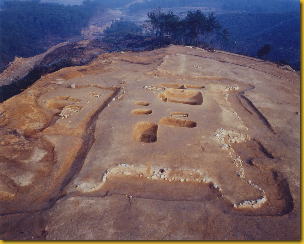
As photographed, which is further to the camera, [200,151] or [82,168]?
[200,151]

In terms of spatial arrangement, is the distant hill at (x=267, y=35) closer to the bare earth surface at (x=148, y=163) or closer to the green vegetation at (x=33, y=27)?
the bare earth surface at (x=148, y=163)

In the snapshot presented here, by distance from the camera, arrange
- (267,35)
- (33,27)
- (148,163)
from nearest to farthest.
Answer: (148,163) → (267,35) → (33,27)

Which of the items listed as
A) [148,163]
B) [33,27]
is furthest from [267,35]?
[148,163]

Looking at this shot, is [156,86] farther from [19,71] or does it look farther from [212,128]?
[19,71]

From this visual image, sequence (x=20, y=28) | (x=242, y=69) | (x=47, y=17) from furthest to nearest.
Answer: (x=47, y=17) < (x=20, y=28) < (x=242, y=69)

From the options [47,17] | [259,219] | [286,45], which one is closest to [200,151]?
[259,219]

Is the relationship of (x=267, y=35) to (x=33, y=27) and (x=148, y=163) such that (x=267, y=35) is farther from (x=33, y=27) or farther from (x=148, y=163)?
(x=148, y=163)

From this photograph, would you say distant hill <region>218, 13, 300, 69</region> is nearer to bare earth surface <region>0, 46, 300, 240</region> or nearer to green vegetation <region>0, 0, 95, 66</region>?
bare earth surface <region>0, 46, 300, 240</region>
